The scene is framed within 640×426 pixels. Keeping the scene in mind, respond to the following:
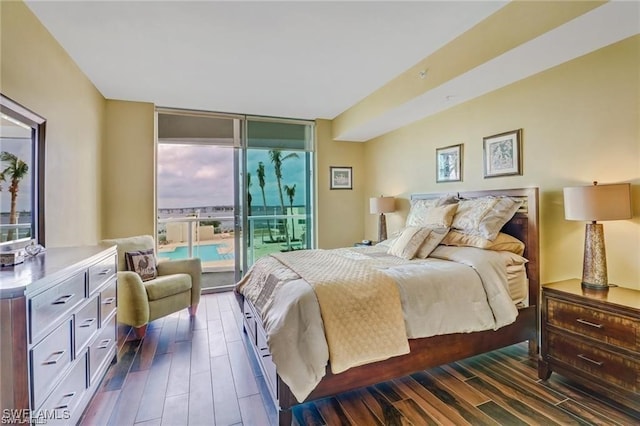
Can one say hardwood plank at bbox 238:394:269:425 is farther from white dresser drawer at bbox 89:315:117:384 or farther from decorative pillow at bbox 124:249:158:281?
decorative pillow at bbox 124:249:158:281

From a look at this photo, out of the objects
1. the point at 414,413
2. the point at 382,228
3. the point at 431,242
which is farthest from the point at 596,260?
the point at 382,228

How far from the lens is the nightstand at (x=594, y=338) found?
5.76ft

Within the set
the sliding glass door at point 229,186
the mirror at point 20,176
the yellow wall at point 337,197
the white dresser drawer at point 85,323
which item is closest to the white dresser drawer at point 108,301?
the white dresser drawer at point 85,323

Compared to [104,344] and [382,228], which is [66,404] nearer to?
[104,344]

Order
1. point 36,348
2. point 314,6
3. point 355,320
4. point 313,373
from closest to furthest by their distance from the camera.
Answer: point 36,348 → point 313,373 → point 355,320 → point 314,6

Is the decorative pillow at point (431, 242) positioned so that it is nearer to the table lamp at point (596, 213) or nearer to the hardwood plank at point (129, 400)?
the table lamp at point (596, 213)

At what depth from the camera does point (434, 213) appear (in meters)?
3.12

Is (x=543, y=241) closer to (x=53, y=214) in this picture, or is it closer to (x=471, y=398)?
(x=471, y=398)

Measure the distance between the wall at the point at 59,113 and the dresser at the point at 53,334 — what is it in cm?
76

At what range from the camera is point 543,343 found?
2.21m

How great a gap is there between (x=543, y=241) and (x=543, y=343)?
0.85 metres

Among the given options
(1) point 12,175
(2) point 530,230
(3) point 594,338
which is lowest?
(3) point 594,338

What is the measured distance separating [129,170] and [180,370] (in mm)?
2734

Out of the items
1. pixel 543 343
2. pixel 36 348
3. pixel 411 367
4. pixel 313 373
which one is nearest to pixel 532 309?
pixel 543 343
